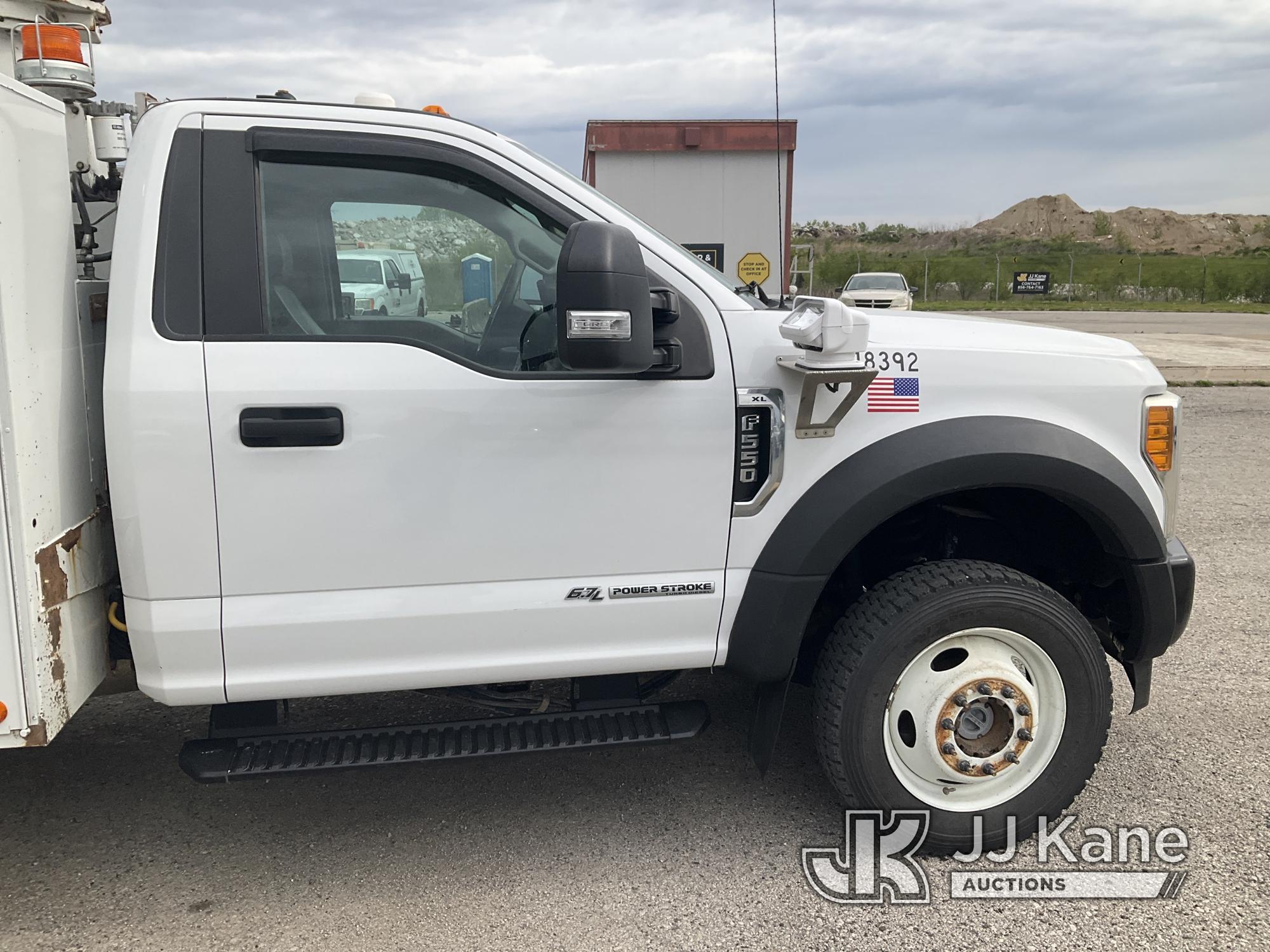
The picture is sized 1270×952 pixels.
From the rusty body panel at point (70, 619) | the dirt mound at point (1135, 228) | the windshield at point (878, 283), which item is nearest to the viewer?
the rusty body panel at point (70, 619)

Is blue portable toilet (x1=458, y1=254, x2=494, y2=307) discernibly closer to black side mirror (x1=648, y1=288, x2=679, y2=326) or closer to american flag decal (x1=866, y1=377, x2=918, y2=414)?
black side mirror (x1=648, y1=288, x2=679, y2=326)

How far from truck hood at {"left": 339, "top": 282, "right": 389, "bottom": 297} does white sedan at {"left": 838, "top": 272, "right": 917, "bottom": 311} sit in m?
19.7

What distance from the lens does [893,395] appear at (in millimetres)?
2781

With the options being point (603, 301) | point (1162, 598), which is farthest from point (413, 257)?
point (1162, 598)

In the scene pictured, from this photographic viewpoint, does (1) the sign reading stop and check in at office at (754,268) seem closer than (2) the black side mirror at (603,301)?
No

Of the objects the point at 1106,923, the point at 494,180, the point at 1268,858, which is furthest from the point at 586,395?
the point at 1268,858

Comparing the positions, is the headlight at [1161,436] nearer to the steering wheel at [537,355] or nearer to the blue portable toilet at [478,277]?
the steering wheel at [537,355]

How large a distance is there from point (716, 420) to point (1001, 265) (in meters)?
53.6

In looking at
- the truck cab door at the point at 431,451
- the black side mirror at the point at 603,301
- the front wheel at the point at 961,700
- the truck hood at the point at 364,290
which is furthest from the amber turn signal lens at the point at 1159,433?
the truck hood at the point at 364,290

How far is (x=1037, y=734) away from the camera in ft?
9.75

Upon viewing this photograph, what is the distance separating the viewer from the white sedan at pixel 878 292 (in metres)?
23.2

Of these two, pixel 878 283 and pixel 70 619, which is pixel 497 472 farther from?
pixel 878 283

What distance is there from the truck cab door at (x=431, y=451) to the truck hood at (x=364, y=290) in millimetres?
36

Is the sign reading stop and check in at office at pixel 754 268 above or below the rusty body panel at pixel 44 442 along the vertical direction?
above
